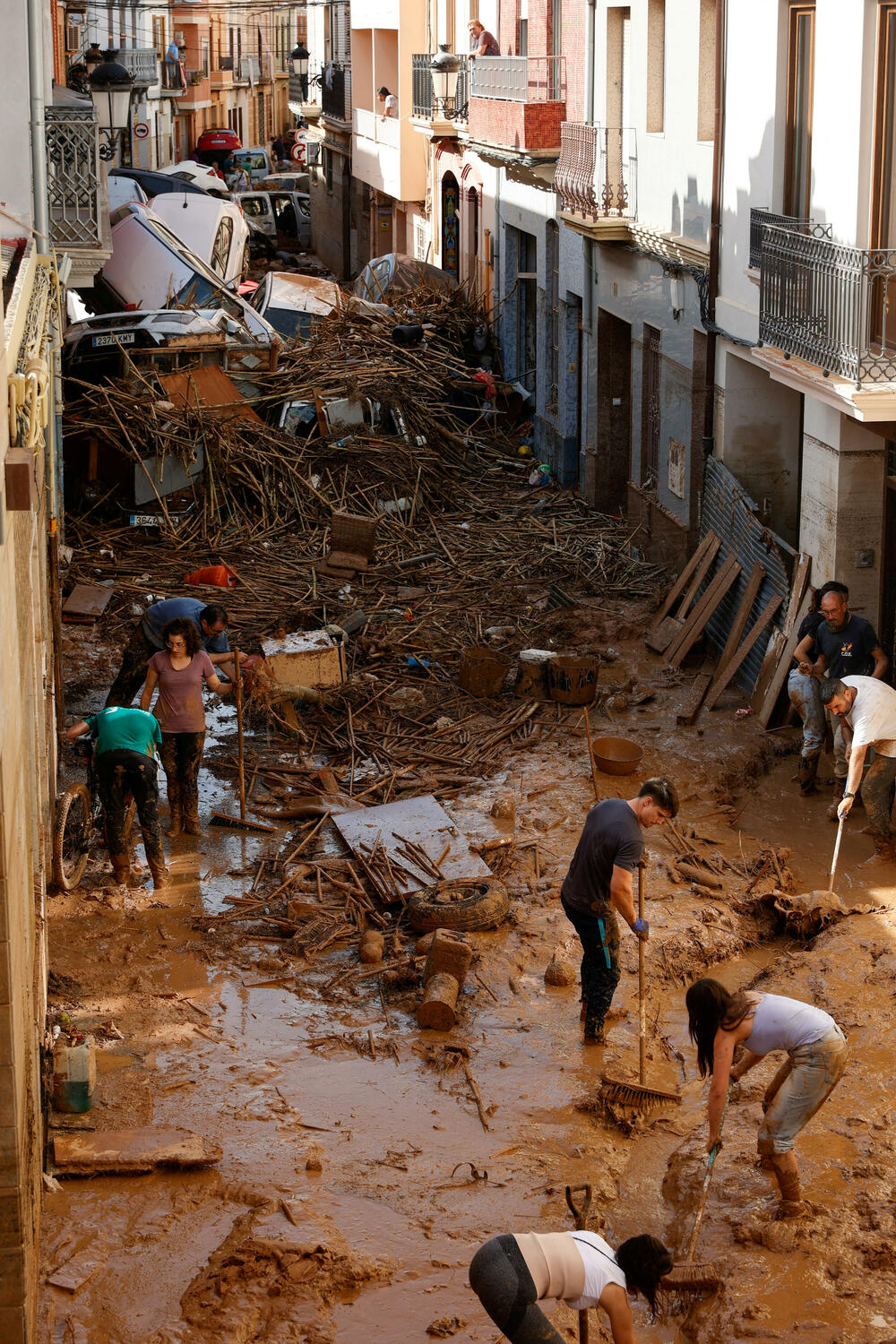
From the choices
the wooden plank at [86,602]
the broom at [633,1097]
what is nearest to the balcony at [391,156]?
the wooden plank at [86,602]

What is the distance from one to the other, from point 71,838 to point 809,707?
5700 mm

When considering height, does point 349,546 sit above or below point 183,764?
above

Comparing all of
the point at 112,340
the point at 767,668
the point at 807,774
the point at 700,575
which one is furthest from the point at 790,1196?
the point at 112,340

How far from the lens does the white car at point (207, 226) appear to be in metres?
33.4

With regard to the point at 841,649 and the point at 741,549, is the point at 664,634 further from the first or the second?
the point at 841,649

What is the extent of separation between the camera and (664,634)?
51.3 ft

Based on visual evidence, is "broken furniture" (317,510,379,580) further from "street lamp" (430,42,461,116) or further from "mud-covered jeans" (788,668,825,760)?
"street lamp" (430,42,461,116)

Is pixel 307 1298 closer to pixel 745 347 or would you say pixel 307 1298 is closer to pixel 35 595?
pixel 35 595

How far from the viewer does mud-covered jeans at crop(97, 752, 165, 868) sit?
33.7 ft

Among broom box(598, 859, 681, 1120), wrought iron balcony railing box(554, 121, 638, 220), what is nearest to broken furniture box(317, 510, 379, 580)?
wrought iron balcony railing box(554, 121, 638, 220)

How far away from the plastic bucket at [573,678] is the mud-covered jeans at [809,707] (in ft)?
7.87

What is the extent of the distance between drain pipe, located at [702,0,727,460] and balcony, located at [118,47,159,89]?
122ft

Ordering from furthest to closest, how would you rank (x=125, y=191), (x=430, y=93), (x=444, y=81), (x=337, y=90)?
(x=337, y=90) < (x=125, y=191) < (x=430, y=93) < (x=444, y=81)

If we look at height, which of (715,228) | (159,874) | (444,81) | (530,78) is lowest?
(159,874)
